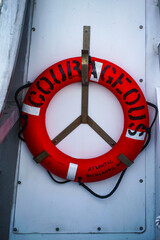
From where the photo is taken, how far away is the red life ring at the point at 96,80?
1.28 m

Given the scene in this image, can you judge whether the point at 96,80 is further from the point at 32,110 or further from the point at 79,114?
the point at 32,110

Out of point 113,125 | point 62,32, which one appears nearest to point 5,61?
point 62,32

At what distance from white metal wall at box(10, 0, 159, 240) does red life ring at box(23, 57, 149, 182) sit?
102 mm

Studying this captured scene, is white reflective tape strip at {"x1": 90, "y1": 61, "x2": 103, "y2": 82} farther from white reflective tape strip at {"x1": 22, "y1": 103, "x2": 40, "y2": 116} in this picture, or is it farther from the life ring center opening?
white reflective tape strip at {"x1": 22, "y1": 103, "x2": 40, "y2": 116}

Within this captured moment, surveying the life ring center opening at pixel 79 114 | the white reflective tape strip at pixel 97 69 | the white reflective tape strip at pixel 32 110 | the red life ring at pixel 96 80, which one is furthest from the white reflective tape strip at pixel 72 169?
the white reflective tape strip at pixel 97 69

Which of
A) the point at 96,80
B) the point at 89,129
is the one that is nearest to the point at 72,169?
the point at 89,129

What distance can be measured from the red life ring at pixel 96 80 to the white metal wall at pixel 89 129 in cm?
10

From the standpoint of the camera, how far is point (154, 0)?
1.47 m

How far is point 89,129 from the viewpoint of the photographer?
55.3 inches

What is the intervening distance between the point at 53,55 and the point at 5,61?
0.41 metres

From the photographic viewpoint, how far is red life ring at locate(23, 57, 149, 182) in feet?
4.21

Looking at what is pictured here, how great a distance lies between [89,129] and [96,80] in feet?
0.84

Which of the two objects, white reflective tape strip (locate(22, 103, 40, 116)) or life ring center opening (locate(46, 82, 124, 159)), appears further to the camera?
life ring center opening (locate(46, 82, 124, 159))


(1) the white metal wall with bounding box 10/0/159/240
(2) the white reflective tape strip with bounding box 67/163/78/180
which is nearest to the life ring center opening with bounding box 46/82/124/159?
(1) the white metal wall with bounding box 10/0/159/240
